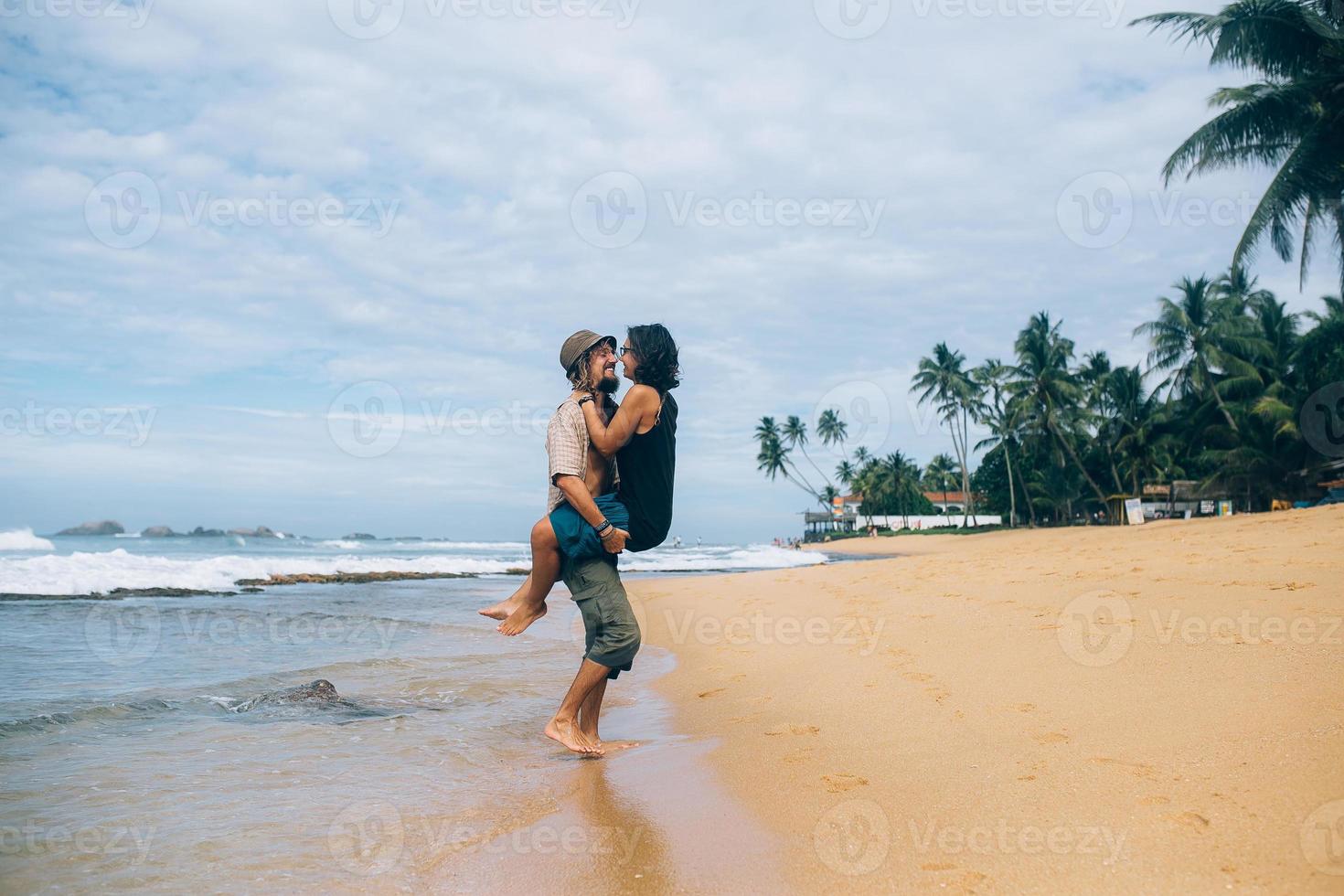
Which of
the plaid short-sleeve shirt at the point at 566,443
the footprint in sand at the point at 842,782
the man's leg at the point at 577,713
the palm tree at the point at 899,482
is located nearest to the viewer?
the footprint in sand at the point at 842,782

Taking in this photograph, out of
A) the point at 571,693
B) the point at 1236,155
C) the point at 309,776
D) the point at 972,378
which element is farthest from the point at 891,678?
the point at 972,378

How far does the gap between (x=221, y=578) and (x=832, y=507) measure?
72.1 meters

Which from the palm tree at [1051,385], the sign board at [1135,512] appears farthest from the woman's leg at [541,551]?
the palm tree at [1051,385]

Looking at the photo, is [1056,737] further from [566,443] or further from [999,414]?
[999,414]

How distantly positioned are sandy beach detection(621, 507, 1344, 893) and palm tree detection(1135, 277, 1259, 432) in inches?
1148

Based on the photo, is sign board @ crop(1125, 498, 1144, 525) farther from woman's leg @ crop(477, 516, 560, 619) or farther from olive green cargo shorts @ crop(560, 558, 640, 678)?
woman's leg @ crop(477, 516, 560, 619)

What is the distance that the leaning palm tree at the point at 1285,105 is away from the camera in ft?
46.6

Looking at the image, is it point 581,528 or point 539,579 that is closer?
point 581,528

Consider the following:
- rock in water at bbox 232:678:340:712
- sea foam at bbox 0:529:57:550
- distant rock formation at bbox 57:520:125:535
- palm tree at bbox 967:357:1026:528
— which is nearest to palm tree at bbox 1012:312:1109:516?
palm tree at bbox 967:357:1026:528

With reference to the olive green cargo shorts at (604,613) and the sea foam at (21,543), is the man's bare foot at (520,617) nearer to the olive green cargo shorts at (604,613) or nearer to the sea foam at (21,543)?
the olive green cargo shorts at (604,613)

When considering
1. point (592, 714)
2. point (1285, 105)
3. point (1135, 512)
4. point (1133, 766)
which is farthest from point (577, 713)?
point (1135, 512)

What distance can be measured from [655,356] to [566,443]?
0.57 metres

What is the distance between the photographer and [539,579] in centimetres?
390

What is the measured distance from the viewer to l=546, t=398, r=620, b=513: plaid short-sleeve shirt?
3641mm
